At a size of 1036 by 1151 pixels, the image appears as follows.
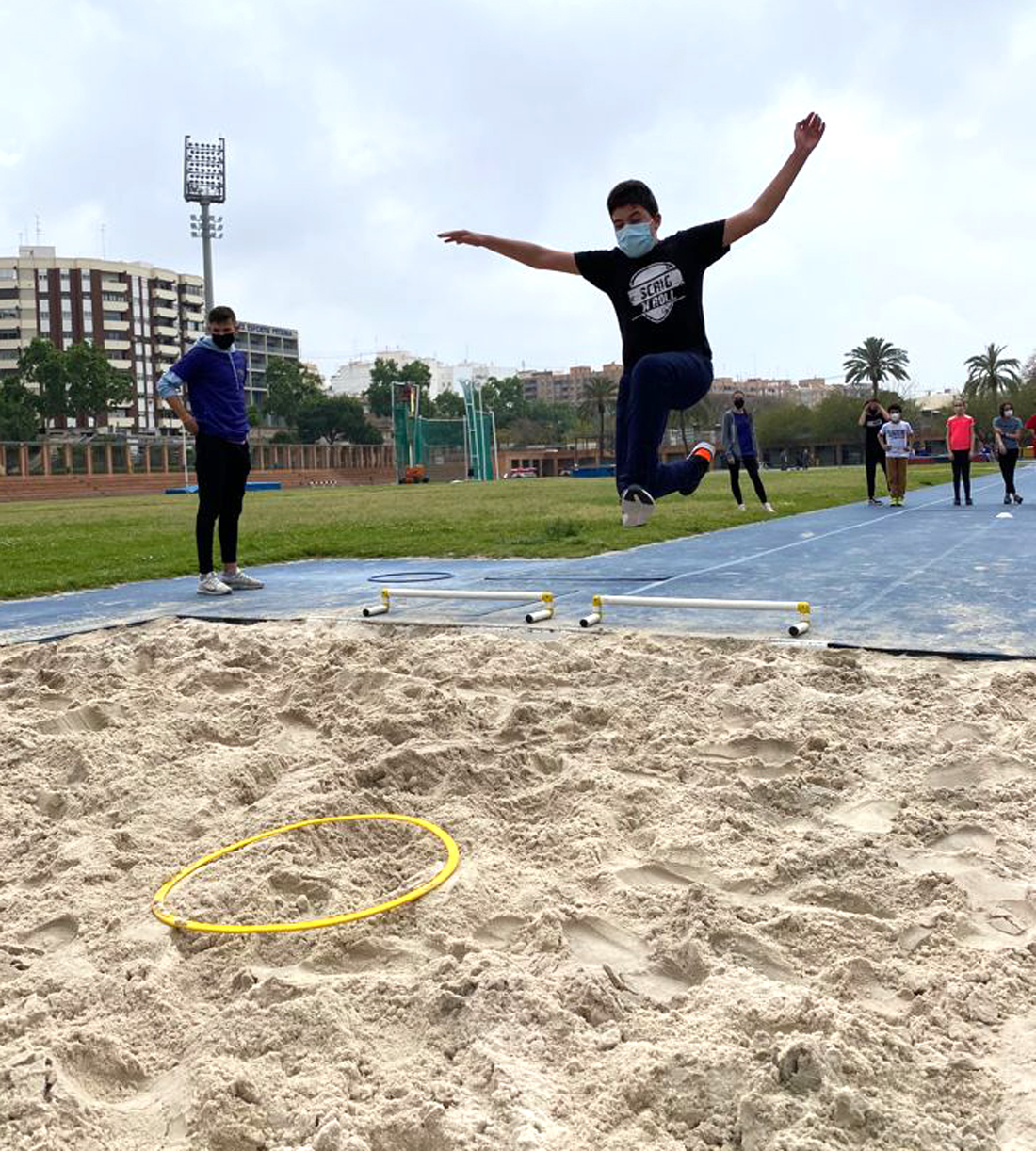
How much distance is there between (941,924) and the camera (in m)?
2.75

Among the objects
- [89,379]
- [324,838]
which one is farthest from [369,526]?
[89,379]

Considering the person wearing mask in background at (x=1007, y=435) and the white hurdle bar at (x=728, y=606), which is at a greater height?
the person wearing mask in background at (x=1007, y=435)

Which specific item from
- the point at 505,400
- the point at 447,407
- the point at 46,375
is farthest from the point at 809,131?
the point at 447,407

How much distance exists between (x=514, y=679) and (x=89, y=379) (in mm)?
89843

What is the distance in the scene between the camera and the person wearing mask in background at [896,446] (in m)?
14.9

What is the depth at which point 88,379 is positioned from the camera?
85.8 meters

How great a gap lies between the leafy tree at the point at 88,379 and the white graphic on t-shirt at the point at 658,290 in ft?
291

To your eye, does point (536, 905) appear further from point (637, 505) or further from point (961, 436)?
point (961, 436)

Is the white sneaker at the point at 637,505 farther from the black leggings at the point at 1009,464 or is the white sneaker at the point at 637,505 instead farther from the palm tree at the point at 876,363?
the palm tree at the point at 876,363

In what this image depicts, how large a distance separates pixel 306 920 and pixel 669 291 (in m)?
3.38

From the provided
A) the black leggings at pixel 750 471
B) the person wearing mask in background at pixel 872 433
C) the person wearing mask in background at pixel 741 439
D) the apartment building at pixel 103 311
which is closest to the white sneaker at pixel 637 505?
the person wearing mask in background at pixel 741 439

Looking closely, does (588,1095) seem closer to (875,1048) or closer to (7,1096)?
(875,1048)

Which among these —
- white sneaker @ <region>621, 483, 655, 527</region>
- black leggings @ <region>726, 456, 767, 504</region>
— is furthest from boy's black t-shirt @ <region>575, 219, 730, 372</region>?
black leggings @ <region>726, 456, 767, 504</region>

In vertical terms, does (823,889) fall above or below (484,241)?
below
